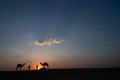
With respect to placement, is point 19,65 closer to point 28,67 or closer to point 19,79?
point 28,67

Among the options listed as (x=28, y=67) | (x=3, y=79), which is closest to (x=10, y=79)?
(x=3, y=79)

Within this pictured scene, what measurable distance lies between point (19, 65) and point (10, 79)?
19.2 m

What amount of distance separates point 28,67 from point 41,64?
3.22 metres

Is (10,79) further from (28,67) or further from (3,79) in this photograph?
(28,67)

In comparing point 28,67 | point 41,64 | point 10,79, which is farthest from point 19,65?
point 10,79

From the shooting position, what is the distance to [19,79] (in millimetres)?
18766

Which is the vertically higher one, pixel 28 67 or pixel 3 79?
pixel 28 67

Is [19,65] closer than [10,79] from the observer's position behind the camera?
No

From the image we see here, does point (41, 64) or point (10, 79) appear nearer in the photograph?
point (10, 79)

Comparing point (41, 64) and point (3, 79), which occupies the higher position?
point (41, 64)

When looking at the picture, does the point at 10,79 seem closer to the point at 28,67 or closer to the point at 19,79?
the point at 19,79

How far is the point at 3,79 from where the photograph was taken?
18.8 metres

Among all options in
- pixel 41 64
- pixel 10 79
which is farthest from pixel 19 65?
pixel 10 79

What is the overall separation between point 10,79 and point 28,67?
1815 centimetres
